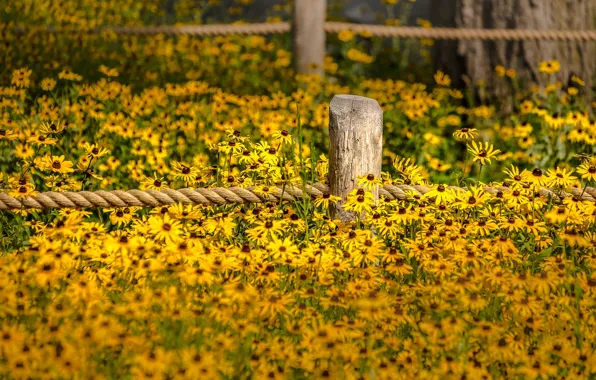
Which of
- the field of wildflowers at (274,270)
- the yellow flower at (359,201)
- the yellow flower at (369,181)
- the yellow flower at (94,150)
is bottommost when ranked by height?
the field of wildflowers at (274,270)

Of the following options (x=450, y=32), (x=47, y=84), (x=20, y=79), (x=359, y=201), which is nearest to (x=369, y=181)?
(x=359, y=201)

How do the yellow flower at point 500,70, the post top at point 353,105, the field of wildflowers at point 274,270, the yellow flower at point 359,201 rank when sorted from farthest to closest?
the yellow flower at point 500,70
the post top at point 353,105
the yellow flower at point 359,201
the field of wildflowers at point 274,270

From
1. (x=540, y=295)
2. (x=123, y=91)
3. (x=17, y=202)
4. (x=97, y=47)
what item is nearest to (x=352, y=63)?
(x=97, y=47)

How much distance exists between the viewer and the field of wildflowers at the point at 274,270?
95.7 inches

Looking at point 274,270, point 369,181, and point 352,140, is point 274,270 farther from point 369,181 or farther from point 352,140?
point 352,140

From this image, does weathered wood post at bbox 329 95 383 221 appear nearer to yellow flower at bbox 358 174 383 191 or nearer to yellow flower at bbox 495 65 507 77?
yellow flower at bbox 358 174 383 191

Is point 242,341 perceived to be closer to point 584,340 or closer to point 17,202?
point 584,340

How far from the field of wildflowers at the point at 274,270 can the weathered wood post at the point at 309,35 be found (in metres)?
0.94

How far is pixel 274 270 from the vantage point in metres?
2.85

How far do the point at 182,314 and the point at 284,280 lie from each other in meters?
0.67

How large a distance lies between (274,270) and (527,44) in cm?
365

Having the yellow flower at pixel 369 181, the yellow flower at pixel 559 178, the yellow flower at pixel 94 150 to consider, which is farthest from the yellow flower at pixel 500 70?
the yellow flower at pixel 94 150

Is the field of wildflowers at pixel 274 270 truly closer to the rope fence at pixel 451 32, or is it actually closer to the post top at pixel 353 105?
the post top at pixel 353 105

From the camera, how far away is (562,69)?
5.93m
